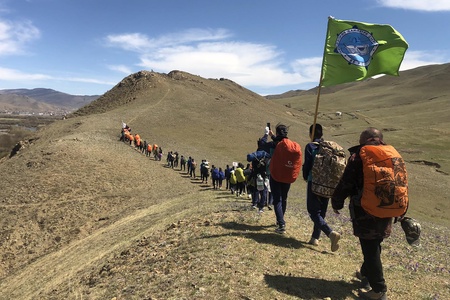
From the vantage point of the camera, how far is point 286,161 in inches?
347

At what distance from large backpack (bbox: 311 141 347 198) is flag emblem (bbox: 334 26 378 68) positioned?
10.6 ft

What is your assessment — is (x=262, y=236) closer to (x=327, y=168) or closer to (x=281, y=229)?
(x=281, y=229)

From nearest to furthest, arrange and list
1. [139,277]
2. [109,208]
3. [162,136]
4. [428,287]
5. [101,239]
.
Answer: [428,287], [139,277], [101,239], [109,208], [162,136]

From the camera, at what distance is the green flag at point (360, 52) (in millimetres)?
9250

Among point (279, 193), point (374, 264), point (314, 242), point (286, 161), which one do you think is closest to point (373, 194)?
point (374, 264)

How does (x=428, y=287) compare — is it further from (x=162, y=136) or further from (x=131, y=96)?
(x=131, y=96)

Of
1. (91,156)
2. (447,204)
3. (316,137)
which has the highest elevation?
(316,137)

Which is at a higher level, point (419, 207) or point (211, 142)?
point (211, 142)

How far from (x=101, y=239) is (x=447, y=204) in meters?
34.0

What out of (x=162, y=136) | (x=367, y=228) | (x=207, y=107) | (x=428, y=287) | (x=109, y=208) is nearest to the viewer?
(x=367, y=228)

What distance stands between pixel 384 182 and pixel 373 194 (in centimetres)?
26

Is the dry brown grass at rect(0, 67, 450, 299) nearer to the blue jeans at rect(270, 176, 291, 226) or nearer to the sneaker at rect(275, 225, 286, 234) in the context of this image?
the sneaker at rect(275, 225, 286, 234)

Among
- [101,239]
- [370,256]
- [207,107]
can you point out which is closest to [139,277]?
[370,256]

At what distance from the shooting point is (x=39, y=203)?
75.0 feet
